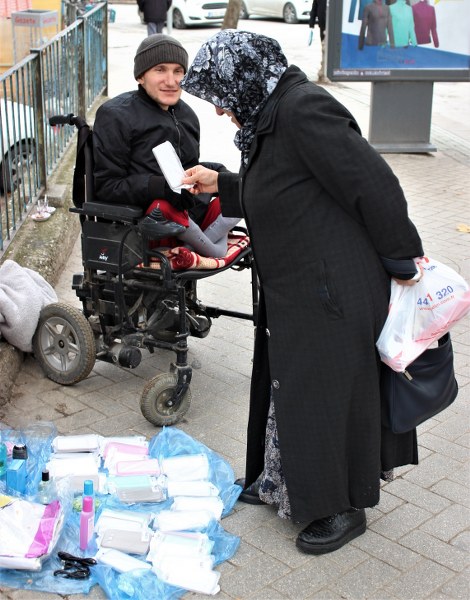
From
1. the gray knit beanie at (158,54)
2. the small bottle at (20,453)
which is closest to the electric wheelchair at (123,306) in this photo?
the gray knit beanie at (158,54)

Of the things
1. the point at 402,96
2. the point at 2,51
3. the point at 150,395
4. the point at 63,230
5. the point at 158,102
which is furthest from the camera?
the point at 2,51

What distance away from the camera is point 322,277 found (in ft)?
10.0

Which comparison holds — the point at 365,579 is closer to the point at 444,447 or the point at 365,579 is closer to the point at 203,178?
the point at 444,447

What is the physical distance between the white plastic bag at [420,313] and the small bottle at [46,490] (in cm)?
141

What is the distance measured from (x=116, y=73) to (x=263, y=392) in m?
12.3

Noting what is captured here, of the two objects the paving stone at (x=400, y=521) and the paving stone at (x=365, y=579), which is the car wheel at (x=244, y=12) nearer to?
the paving stone at (x=400, y=521)

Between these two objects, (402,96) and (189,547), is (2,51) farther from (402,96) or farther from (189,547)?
(189,547)

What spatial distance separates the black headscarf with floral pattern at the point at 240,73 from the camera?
3.01 m

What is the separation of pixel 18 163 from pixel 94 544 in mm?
3479

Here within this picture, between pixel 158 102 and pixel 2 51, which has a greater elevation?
pixel 158 102

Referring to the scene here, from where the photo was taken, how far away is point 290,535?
3.46 metres

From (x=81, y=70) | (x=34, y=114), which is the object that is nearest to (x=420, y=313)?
(x=34, y=114)

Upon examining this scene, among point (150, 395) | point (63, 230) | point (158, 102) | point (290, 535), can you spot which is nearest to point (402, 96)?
point (63, 230)

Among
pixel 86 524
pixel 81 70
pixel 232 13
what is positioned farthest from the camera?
pixel 232 13
